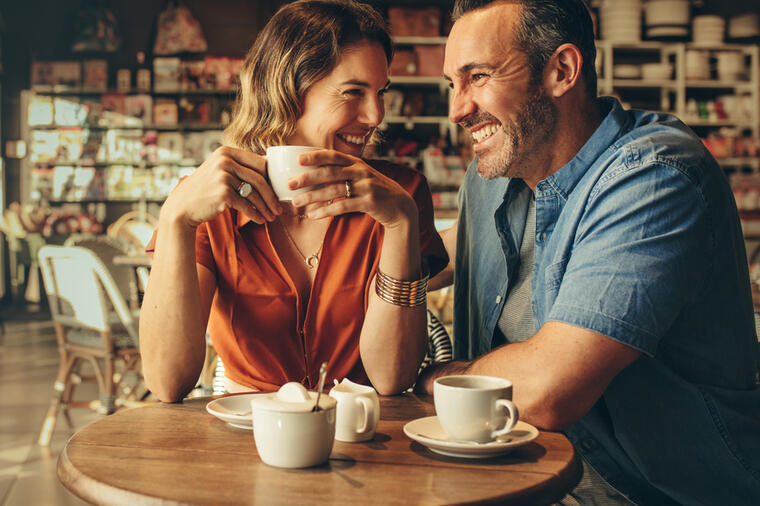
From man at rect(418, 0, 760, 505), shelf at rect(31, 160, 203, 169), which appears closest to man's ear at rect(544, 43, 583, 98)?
man at rect(418, 0, 760, 505)

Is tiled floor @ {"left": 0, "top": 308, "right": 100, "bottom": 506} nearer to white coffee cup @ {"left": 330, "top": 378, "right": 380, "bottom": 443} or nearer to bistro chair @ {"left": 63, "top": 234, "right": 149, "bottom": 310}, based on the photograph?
bistro chair @ {"left": 63, "top": 234, "right": 149, "bottom": 310}

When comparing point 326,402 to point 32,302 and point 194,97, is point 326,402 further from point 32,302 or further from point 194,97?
point 32,302

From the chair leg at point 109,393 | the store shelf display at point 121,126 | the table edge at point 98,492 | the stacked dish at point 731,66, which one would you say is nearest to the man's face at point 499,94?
the table edge at point 98,492

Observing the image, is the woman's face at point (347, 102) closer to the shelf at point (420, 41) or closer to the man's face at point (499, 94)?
the man's face at point (499, 94)

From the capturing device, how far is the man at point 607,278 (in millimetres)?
1097

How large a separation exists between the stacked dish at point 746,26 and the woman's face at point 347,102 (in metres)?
6.79

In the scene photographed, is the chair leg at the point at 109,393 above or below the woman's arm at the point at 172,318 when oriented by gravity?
below

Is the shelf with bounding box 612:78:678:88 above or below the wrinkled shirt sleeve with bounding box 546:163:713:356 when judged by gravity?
above

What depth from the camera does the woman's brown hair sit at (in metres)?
1.47

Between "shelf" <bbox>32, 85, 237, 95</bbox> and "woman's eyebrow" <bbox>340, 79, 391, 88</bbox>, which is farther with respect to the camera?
"shelf" <bbox>32, 85, 237, 95</bbox>

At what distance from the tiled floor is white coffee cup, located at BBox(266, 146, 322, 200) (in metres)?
2.19

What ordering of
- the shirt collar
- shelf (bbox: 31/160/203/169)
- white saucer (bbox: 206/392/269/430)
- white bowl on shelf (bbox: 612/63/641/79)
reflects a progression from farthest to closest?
shelf (bbox: 31/160/203/169), white bowl on shelf (bbox: 612/63/641/79), the shirt collar, white saucer (bbox: 206/392/269/430)

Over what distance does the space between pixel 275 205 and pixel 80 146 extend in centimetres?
783

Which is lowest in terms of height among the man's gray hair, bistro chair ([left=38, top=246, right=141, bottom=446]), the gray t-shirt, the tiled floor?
the tiled floor
